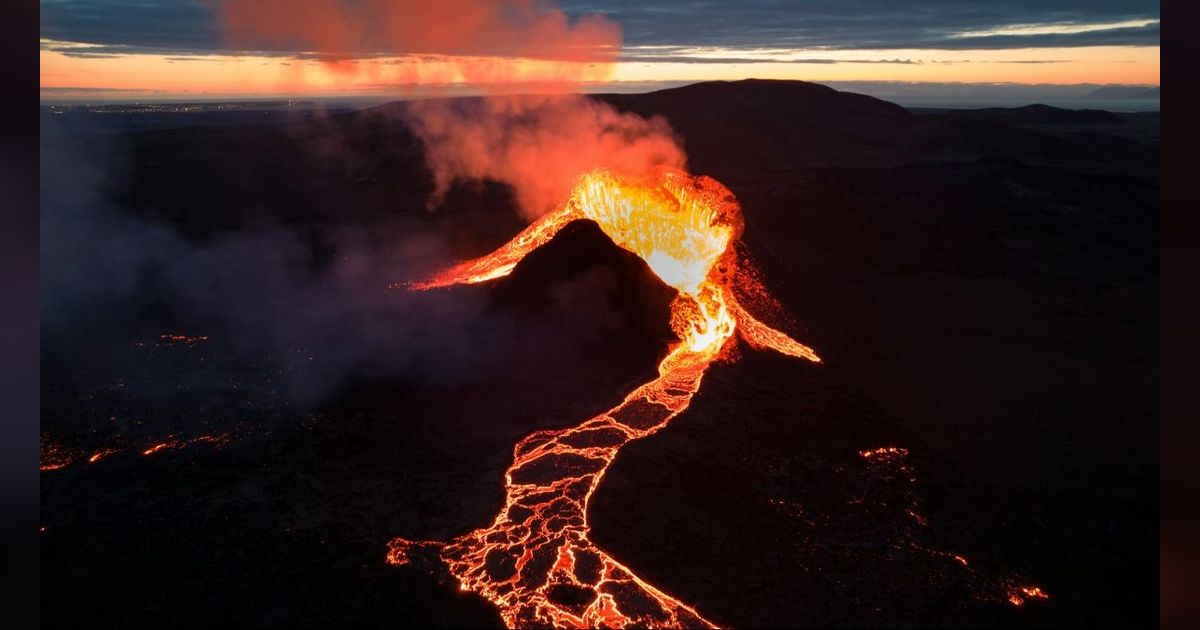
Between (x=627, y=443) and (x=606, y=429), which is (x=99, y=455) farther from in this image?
(x=627, y=443)

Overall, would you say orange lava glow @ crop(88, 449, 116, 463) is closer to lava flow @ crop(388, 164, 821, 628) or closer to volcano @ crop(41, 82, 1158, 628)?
volcano @ crop(41, 82, 1158, 628)

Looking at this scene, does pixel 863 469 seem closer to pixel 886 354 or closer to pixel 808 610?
pixel 808 610

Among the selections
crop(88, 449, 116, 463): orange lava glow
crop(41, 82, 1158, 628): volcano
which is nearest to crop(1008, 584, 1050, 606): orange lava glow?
crop(41, 82, 1158, 628): volcano

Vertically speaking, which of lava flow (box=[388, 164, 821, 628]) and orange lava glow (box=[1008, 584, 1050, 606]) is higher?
lava flow (box=[388, 164, 821, 628])

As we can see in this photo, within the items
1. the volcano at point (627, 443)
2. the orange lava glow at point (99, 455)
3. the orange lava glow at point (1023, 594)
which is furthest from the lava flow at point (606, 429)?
the orange lava glow at point (99, 455)
